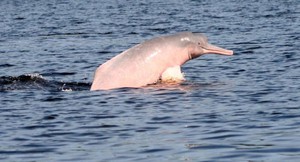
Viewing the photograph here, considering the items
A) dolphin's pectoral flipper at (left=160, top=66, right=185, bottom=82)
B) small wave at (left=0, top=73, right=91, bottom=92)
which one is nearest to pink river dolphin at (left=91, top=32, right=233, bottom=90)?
dolphin's pectoral flipper at (left=160, top=66, right=185, bottom=82)

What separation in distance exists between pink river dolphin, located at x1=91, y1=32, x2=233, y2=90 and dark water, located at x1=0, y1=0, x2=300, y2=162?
1.85ft

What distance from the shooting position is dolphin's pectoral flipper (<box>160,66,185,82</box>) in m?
23.5

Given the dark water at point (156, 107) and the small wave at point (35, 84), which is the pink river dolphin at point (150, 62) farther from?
the small wave at point (35, 84)

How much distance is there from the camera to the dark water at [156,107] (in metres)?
14.9

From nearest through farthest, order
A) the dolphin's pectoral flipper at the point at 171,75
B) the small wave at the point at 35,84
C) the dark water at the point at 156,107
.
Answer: the dark water at the point at 156,107
the dolphin's pectoral flipper at the point at 171,75
the small wave at the point at 35,84

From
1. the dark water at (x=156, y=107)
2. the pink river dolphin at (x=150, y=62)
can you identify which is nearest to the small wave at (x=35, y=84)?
the dark water at (x=156, y=107)

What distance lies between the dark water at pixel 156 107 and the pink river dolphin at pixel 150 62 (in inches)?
22.2

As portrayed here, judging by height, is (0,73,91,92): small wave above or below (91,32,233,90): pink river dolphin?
below

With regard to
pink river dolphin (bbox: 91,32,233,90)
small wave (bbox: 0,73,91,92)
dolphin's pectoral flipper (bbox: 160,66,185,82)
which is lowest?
small wave (bbox: 0,73,91,92)

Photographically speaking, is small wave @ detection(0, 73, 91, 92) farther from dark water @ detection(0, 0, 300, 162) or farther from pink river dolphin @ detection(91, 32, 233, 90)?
pink river dolphin @ detection(91, 32, 233, 90)

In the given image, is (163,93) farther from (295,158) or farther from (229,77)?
(295,158)

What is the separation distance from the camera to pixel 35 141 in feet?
52.3

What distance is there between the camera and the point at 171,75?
77.5ft

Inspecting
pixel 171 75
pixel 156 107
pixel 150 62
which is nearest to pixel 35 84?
pixel 150 62
